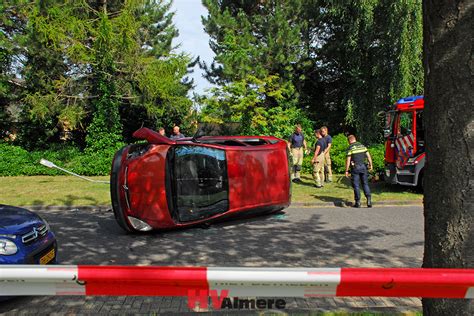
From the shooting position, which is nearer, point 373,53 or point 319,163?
point 319,163

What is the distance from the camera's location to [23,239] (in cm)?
429

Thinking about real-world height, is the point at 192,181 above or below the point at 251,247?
above

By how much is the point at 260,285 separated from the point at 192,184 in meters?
5.30

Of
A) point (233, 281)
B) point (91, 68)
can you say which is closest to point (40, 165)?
point (91, 68)

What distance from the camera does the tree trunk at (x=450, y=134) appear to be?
210 centimetres

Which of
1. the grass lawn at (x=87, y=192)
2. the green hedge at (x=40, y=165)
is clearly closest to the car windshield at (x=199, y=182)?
the grass lawn at (x=87, y=192)

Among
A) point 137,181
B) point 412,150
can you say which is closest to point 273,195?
point 137,181

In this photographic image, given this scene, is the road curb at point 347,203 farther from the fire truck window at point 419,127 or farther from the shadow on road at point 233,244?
the fire truck window at point 419,127

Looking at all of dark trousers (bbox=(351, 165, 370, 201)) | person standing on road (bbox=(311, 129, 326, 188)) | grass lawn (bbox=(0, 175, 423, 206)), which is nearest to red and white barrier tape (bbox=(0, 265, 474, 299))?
dark trousers (bbox=(351, 165, 370, 201))

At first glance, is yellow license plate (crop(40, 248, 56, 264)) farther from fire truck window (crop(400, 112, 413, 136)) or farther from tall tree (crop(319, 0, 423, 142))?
tall tree (crop(319, 0, 423, 142))

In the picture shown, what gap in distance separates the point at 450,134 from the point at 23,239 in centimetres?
412

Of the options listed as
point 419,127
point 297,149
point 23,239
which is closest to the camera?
point 23,239

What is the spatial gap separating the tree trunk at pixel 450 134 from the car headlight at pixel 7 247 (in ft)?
12.6

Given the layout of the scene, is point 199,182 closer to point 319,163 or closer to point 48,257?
point 48,257
